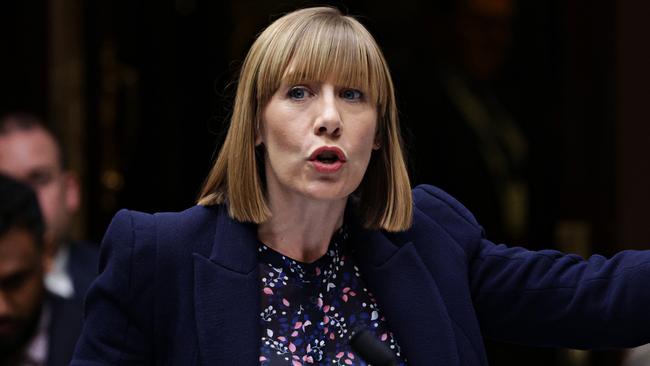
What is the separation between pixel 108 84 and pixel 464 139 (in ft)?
5.09

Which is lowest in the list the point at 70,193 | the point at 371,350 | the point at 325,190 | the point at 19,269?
the point at 70,193

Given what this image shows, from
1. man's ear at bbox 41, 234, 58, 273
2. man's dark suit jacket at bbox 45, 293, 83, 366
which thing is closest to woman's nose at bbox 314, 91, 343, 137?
man's dark suit jacket at bbox 45, 293, 83, 366

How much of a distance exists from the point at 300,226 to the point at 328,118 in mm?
245

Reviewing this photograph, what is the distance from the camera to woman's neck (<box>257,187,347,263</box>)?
2523 millimetres

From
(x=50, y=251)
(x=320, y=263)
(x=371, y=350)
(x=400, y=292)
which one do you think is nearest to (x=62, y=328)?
(x=50, y=251)

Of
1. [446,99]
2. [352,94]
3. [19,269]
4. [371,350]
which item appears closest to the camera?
[371,350]

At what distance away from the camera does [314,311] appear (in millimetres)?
2520

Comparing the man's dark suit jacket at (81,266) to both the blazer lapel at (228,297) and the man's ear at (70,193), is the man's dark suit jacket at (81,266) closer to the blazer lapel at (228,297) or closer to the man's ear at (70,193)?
the man's ear at (70,193)

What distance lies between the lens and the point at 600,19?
5.26 m

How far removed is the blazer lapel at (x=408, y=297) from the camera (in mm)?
2463

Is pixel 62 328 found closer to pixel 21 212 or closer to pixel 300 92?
pixel 21 212

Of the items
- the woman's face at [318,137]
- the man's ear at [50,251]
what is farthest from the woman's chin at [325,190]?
the man's ear at [50,251]

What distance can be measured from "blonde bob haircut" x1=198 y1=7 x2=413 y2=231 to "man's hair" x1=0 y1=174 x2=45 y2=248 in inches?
43.1

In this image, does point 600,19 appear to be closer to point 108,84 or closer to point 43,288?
point 108,84
